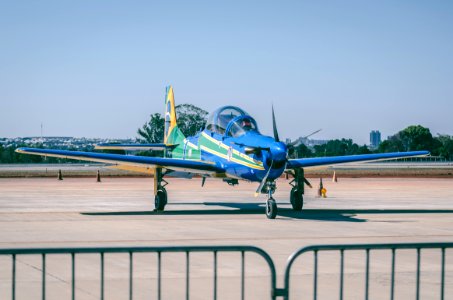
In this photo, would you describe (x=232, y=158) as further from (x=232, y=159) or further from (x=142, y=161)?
(x=142, y=161)

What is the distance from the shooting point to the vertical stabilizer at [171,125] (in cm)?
2892

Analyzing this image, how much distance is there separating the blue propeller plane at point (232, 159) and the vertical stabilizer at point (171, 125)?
245 centimetres

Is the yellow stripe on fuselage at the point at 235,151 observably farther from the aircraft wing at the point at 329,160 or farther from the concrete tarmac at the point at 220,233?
the aircraft wing at the point at 329,160

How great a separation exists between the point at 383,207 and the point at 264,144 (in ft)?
22.9

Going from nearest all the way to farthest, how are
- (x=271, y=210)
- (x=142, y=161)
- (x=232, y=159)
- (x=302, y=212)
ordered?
(x=271, y=210), (x=232, y=159), (x=302, y=212), (x=142, y=161)

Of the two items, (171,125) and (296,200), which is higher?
(171,125)

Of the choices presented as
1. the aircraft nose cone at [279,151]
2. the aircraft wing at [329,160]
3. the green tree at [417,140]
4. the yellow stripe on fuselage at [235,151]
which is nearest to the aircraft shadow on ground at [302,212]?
the aircraft wing at [329,160]

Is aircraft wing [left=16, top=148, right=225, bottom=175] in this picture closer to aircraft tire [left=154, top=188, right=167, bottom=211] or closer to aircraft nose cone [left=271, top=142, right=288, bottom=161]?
aircraft tire [left=154, top=188, right=167, bottom=211]

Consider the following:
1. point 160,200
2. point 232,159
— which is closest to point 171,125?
point 160,200

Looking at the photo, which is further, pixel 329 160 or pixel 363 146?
pixel 363 146

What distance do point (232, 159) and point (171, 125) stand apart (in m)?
9.38

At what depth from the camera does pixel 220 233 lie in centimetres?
1650

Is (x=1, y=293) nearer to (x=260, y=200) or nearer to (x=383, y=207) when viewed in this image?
(x=383, y=207)

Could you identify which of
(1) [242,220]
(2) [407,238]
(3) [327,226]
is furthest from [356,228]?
(1) [242,220]
